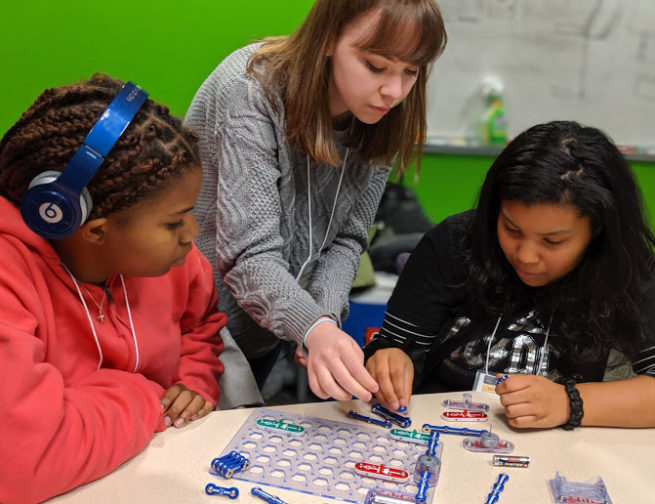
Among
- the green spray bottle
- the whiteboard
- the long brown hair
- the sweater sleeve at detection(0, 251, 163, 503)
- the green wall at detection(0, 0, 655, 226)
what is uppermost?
the whiteboard

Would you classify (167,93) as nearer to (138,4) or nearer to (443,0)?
(138,4)

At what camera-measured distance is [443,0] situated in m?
2.49

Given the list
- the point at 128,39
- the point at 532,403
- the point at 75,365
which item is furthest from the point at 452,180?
the point at 75,365

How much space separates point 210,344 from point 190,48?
1257 millimetres

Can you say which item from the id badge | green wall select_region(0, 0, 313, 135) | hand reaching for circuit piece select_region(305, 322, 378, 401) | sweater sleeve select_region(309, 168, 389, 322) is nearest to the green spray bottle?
green wall select_region(0, 0, 313, 135)

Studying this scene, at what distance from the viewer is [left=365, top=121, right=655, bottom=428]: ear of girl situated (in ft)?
3.58

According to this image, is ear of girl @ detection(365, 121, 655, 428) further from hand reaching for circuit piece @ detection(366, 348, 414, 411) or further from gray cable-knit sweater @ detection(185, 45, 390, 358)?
gray cable-knit sweater @ detection(185, 45, 390, 358)

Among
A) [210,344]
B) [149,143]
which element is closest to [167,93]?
[210,344]

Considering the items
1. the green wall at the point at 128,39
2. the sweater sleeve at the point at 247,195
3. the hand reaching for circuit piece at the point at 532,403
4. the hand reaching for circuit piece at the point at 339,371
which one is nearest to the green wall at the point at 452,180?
the green wall at the point at 128,39

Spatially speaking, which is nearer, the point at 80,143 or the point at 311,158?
the point at 80,143

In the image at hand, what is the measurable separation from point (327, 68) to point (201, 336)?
0.52 meters

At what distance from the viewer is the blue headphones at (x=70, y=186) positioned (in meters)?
0.81

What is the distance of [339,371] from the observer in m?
0.95

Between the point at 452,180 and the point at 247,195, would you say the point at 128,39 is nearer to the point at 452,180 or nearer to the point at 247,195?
the point at 247,195
